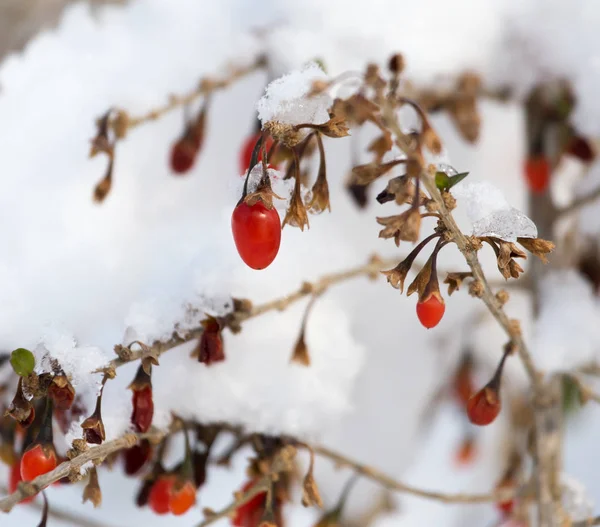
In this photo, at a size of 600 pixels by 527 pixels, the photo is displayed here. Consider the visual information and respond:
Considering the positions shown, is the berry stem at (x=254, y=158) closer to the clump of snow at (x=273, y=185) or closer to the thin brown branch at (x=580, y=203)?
the clump of snow at (x=273, y=185)

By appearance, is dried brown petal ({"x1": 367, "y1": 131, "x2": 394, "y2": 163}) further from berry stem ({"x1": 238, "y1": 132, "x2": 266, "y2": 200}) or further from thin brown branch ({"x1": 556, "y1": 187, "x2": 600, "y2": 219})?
thin brown branch ({"x1": 556, "y1": 187, "x2": 600, "y2": 219})

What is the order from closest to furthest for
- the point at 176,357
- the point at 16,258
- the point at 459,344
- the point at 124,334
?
1. the point at 124,334
2. the point at 176,357
3. the point at 16,258
4. the point at 459,344

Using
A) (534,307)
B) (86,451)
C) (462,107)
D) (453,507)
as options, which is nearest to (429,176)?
(86,451)

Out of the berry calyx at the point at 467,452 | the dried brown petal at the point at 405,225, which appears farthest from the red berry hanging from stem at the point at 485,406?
the berry calyx at the point at 467,452

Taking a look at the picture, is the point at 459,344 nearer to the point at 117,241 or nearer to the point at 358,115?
the point at 117,241

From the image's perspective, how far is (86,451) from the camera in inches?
22.1

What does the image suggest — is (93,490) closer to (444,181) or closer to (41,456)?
(41,456)

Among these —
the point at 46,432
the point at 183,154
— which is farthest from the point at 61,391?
the point at 183,154

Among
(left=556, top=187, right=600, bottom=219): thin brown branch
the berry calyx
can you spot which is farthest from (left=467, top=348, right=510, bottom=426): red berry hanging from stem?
the berry calyx

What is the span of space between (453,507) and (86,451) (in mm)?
1212

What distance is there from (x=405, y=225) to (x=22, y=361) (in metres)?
0.32

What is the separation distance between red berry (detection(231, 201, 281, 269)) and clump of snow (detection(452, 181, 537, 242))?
0.50 ft

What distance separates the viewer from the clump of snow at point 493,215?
0.55 m

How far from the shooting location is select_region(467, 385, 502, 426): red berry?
2.21 feet
